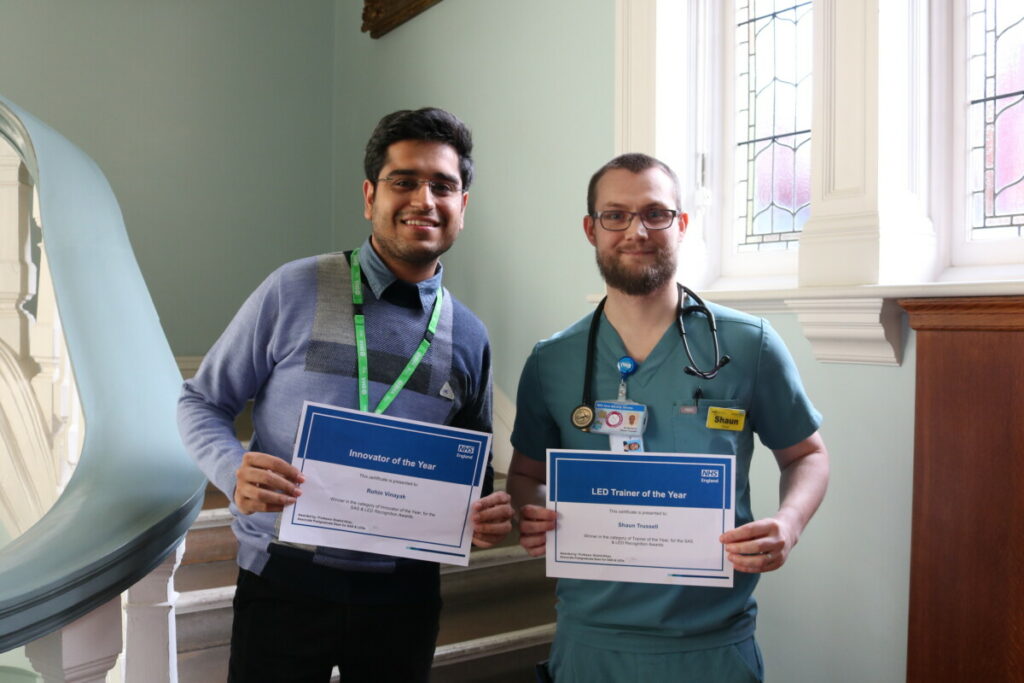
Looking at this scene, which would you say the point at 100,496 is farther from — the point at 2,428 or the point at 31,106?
the point at 31,106

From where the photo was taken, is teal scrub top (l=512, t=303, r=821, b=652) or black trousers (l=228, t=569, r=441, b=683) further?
black trousers (l=228, t=569, r=441, b=683)

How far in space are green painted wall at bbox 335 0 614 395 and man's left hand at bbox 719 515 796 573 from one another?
2.05m

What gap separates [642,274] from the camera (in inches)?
59.1

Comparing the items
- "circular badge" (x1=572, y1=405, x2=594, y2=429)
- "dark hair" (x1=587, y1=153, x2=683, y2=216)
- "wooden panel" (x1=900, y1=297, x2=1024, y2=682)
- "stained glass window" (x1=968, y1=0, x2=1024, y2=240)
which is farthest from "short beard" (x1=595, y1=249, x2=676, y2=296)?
"stained glass window" (x1=968, y1=0, x2=1024, y2=240)

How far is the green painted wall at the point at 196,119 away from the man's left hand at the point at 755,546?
14.2 ft

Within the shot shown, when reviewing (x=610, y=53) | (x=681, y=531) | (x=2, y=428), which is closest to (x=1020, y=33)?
(x=610, y=53)

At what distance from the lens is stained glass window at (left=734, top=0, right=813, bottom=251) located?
9.21 feet

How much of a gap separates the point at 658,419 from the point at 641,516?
0.17 metres

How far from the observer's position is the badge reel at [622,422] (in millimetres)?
1460

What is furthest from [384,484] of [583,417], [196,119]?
[196,119]

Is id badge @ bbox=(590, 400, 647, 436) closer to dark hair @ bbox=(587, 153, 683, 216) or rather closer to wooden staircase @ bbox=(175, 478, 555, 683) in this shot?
dark hair @ bbox=(587, 153, 683, 216)

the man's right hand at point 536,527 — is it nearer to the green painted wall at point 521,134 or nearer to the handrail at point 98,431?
the handrail at point 98,431

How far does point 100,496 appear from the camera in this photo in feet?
4.20

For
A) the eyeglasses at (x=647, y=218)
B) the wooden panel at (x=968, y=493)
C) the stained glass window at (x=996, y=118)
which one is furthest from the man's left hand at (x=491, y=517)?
the stained glass window at (x=996, y=118)
